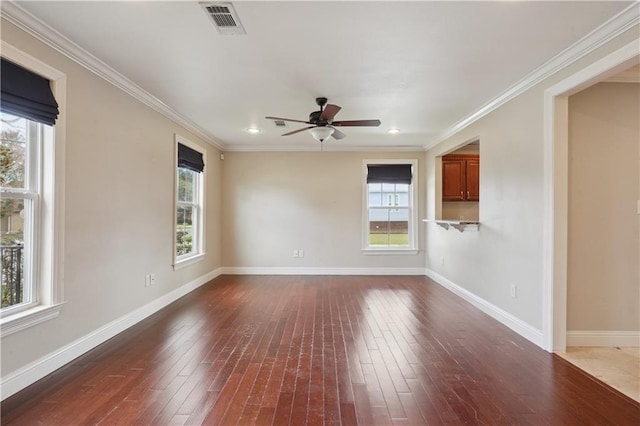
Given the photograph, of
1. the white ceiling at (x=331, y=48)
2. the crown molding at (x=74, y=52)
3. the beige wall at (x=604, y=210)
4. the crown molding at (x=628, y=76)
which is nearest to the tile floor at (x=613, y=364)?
the beige wall at (x=604, y=210)

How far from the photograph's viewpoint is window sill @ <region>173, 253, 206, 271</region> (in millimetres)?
4293

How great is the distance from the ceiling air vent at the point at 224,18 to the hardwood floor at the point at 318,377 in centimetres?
255

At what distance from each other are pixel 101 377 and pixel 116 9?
2.59 m

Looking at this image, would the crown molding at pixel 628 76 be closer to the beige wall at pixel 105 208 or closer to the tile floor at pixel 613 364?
the tile floor at pixel 613 364

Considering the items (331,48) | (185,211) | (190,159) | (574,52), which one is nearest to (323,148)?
(190,159)

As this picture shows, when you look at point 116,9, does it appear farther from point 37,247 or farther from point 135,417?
point 135,417

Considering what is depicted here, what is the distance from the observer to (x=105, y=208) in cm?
291

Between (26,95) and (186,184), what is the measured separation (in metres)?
2.77

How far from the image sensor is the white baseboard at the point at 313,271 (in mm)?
6051

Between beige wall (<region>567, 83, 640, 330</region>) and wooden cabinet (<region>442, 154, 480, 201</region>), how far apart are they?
272 centimetres

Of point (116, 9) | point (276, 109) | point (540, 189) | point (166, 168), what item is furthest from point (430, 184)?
point (116, 9)

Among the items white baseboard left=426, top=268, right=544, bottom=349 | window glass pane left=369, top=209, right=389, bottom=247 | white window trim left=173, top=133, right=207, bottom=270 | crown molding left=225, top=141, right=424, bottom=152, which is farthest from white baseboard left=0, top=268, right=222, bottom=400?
white baseboard left=426, top=268, right=544, bottom=349

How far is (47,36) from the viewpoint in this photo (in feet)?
7.40

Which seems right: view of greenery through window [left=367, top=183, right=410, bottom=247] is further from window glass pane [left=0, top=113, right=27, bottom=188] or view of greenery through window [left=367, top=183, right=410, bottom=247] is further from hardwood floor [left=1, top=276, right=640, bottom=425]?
window glass pane [left=0, top=113, right=27, bottom=188]
